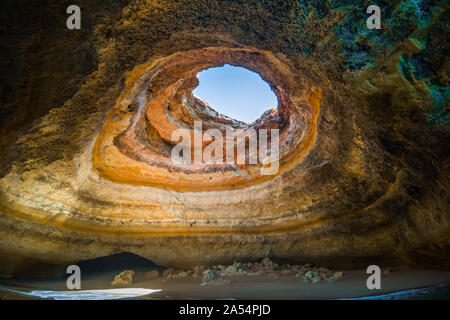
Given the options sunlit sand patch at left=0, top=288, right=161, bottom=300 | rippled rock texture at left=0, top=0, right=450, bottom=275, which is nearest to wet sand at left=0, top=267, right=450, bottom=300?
sunlit sand patch at left=0, top=288, right=161, bottom=300

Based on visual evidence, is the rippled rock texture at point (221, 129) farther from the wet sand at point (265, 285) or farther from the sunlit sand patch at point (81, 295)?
the sunlit sand patch at point (81, 295)

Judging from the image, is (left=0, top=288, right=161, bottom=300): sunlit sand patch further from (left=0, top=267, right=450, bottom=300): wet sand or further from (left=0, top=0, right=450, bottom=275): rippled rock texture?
(left=0, top=0, right=450, bottom=275): rippled rock texture

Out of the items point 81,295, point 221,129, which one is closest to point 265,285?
point 81,295

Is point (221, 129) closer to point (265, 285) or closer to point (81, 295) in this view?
point (265, 285)

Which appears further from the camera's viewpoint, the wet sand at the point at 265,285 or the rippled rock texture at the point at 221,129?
the wet sand at the point at 265,285

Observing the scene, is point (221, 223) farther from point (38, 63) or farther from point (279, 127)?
point (38, 63)

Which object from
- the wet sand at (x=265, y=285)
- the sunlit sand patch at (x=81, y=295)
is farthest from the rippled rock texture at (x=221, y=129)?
the sunlit sand patch at (x=81, y=295)
